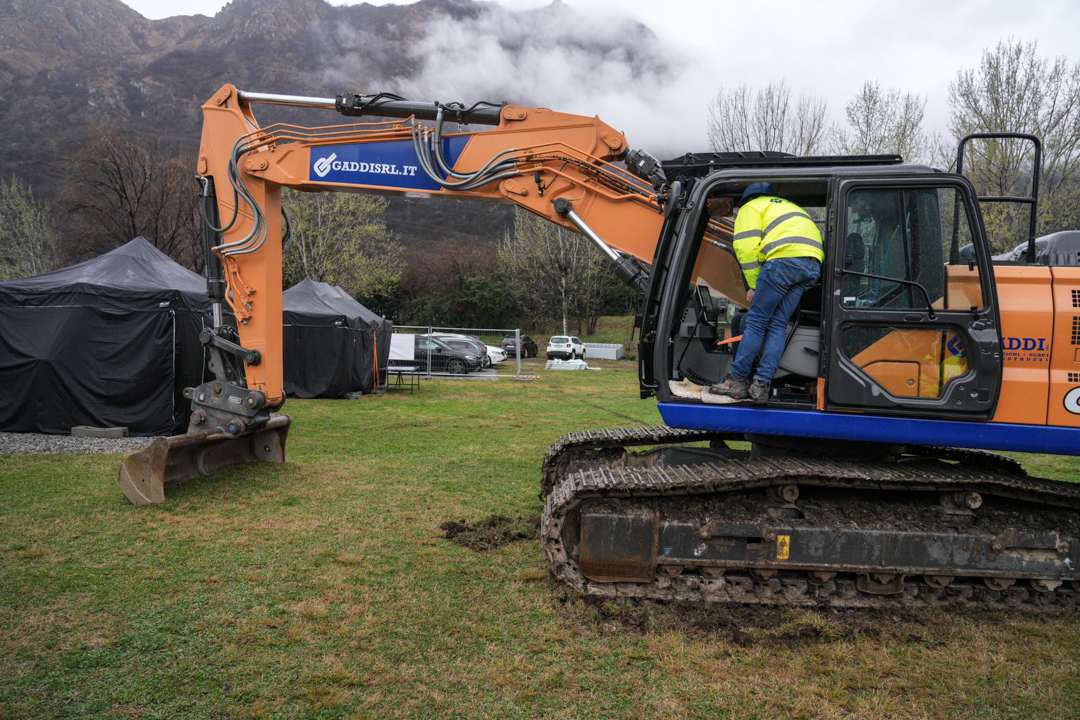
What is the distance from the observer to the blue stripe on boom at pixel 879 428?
383cm

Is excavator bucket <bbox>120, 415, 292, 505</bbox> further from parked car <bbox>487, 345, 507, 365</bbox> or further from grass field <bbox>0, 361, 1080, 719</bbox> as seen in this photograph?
parked car <bbox>487, 345, 507, 365</bbox>

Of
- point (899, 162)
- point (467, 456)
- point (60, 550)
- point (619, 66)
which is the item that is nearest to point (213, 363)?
point (60, 550)

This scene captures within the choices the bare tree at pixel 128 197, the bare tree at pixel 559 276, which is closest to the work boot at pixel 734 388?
the bare tree at pixel 128 197

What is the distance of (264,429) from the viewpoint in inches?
281

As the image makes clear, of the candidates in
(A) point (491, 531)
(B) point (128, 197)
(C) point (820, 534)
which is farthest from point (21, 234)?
(C) point (820, 534)

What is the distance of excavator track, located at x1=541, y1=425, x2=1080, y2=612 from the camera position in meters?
3.99

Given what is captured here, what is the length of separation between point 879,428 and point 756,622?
1.44 meters

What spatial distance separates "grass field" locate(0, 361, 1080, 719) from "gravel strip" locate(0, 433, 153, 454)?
9.83ft

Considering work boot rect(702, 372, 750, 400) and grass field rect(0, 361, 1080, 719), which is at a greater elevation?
work boot rect(702, 372, 750, 400)

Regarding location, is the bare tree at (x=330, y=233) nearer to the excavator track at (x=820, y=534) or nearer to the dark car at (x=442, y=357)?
the dark car at (x=442, y=357)

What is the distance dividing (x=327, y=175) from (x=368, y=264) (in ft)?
106

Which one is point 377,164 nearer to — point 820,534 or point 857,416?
point 857,416

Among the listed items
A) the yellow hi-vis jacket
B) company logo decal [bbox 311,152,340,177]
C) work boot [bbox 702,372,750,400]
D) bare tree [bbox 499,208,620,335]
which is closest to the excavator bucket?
company logo decal [bbox 311,152,340,177]

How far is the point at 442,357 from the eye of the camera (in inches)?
910
